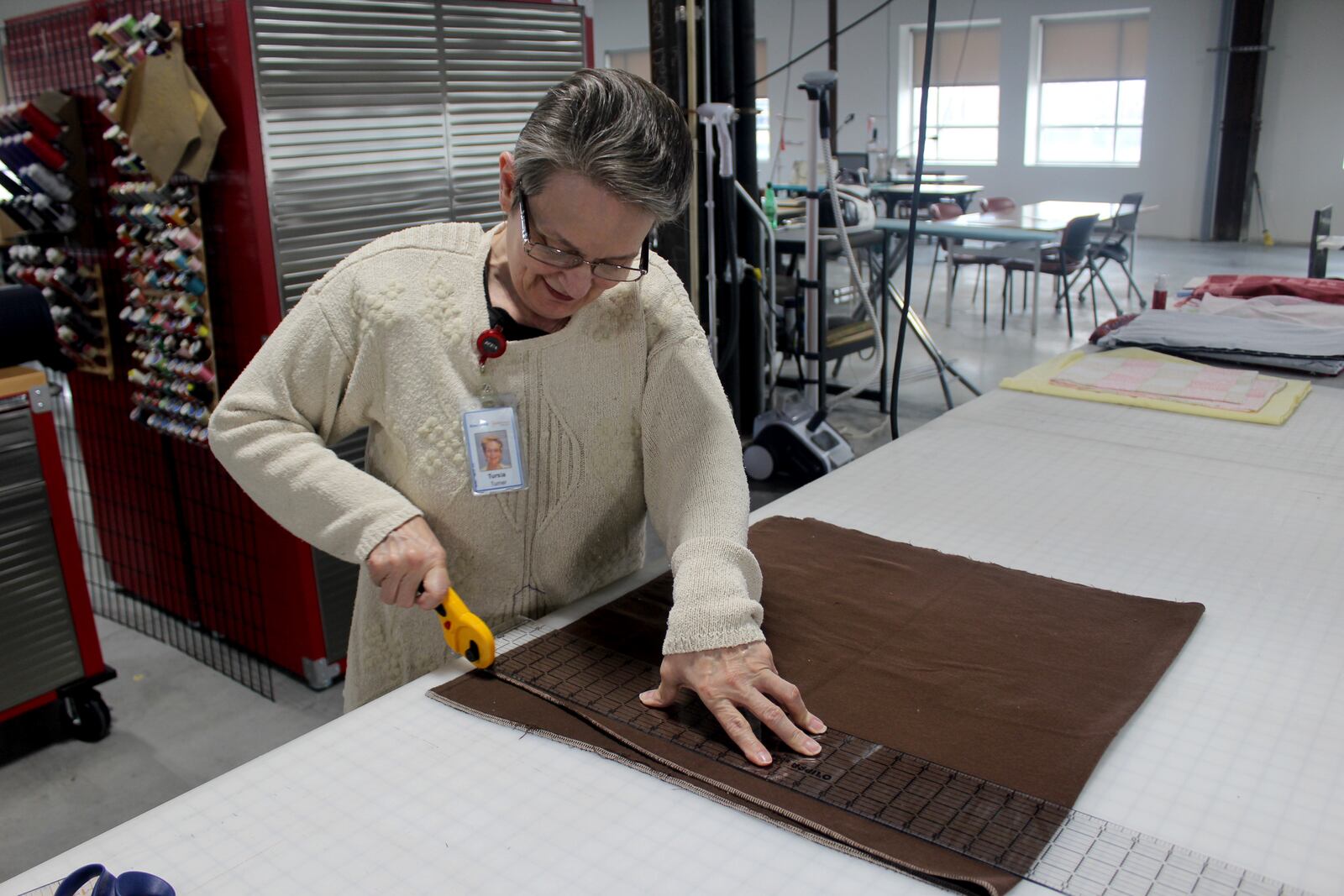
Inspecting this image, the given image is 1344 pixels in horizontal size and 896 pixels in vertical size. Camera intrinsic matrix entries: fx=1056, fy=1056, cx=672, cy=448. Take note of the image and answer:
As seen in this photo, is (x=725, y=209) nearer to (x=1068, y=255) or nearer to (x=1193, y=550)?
(x=1193, y=550)

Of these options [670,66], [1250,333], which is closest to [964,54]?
[670,66]

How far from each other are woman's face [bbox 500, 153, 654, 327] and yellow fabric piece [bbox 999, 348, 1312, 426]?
1.44m

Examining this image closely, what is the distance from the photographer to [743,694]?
1035 mm

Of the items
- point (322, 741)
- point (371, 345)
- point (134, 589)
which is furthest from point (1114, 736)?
point (134, 589)

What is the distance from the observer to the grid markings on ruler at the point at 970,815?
0.85 meters

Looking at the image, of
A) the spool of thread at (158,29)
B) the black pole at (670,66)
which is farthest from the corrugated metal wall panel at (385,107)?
the black pole at (670,66)

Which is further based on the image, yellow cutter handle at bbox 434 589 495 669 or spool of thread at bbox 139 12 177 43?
spool of thread at bbox 139 12 177 43

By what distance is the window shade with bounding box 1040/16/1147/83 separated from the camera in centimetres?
1004

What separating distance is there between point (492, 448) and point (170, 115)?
1519 mm

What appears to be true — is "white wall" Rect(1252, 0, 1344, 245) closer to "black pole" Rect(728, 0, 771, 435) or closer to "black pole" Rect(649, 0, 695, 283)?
"black pole" Rect(728, 0, 771, 435)

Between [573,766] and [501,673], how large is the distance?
0.19 m

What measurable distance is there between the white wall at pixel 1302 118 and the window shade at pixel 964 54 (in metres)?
2.53

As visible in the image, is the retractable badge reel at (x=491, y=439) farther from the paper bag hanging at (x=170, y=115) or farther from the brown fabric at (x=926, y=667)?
the paper bag hanging at (x=170, y=115)

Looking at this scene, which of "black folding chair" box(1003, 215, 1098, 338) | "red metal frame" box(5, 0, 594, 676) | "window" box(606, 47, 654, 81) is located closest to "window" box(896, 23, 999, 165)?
"window" box(606, 47, 654, 81)
